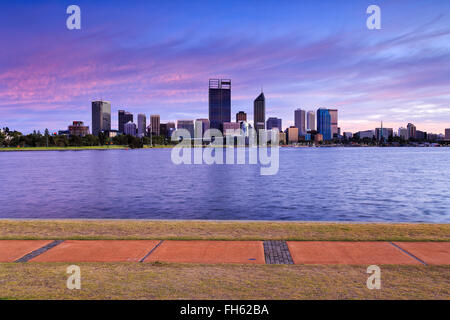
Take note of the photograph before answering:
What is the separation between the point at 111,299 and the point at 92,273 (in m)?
1.77

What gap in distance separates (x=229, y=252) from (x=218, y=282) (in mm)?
2670

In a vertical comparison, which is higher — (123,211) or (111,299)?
(111,299)

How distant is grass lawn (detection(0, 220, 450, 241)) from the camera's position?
11992mm

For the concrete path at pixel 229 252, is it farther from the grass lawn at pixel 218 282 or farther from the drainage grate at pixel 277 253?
the grass lawn at pixel 218 282

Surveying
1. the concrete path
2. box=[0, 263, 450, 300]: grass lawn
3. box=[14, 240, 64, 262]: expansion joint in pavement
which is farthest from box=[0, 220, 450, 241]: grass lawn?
box=[0, 263, 450, 300]: grass lawn

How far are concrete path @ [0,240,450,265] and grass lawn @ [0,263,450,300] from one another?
704 mm

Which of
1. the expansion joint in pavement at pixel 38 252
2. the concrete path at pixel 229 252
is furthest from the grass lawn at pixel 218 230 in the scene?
the expansion joint in pavement at pixel 38 252

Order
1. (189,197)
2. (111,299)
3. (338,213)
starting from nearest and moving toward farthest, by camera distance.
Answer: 1. (111,299)
2. (338,213)
3. (189,197)

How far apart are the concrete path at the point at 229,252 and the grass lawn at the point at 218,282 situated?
0.70 metres

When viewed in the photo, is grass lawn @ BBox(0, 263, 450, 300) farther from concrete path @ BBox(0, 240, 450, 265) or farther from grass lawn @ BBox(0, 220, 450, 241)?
grass lawn @ BBox(0, 220, 450, 241)

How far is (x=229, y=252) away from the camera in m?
10.3
